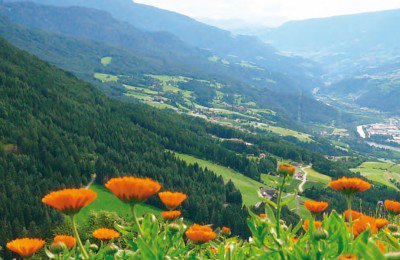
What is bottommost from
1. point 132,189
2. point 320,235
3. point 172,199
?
point 172,199

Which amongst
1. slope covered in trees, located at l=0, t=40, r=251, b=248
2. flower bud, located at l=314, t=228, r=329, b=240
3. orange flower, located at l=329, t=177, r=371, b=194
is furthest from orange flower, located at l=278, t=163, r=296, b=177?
slope covered in trees, located at l=0, t=40, r=251, b=248

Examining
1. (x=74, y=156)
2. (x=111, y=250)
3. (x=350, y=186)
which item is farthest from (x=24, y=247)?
(x=74, y=156)

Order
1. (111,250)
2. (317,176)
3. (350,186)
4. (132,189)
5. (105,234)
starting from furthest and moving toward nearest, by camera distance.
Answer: (317,176) → (105,234) → (350,186) → (111,250) → (132,189)

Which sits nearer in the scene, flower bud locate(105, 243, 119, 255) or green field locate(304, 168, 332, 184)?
flower bud locate(105, 243, 119, 255)

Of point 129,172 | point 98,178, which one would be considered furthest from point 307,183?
point 98,178

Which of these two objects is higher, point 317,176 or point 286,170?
point 286,170

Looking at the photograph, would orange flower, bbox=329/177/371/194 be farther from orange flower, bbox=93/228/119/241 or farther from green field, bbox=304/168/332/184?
green field, bbox=304/168/332/184

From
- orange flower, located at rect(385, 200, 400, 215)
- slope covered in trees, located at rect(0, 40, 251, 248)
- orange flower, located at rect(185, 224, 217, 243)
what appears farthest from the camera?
slope covered in trees, located at rect(0, 40, 251, 248)

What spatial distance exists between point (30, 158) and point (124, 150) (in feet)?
133

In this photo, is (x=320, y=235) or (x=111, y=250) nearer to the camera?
(x=320, y=235)

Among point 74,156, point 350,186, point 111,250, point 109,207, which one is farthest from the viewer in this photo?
point 74,156

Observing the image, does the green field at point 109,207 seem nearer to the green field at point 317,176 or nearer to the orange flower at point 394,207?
the green field at point 317,176

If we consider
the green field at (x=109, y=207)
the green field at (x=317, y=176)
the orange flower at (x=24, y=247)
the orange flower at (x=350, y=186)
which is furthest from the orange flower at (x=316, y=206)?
the green field at (x=317, y=176)

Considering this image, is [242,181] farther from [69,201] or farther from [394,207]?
[69,201]
